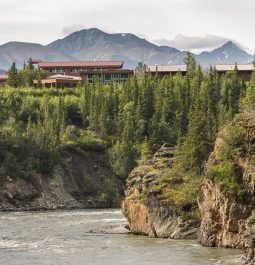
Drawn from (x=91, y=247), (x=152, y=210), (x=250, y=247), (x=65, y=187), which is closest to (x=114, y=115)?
(x=65, y=187)

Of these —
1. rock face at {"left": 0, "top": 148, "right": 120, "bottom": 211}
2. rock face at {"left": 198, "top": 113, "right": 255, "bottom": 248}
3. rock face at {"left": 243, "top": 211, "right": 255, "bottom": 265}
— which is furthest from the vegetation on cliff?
rock face at {"left": 243, "top": 211, "right": 255, "bottom": 265}

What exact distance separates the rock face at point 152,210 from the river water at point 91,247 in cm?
198

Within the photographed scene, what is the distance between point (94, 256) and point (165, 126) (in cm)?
8817

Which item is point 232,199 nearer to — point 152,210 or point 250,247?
point 152,210

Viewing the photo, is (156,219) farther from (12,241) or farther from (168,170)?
(12,241)

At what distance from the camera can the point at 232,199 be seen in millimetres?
66000

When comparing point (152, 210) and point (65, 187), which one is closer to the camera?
point (152, 210)

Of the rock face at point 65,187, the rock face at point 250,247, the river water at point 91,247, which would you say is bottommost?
the rock face at point 65,187

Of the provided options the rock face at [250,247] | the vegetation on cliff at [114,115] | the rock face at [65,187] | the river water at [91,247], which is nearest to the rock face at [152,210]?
the river water at [91,247]

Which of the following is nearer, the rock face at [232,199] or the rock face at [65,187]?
the rock face at [232,199]

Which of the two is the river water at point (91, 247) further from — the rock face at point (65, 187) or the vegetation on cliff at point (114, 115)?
the vegetation on cliff at point (114, 115)

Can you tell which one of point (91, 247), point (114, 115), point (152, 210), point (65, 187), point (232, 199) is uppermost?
point (114, 115)

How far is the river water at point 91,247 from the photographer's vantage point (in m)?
60.9

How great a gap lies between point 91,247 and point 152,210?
11.3 meters
